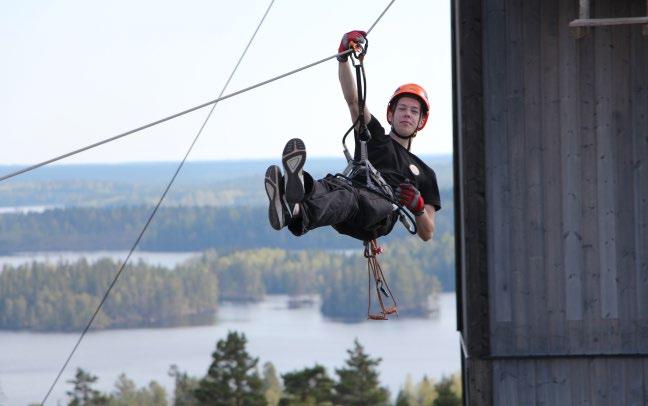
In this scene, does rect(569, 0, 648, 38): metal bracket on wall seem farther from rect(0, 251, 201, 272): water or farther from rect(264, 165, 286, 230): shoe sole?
rect(0, 251, 201, 272): water

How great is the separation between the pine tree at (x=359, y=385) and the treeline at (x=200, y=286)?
52349 millimetres

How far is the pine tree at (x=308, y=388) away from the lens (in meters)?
21.2

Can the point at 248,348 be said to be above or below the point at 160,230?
below

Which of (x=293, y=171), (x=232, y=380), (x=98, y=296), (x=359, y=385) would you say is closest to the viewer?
(x=293, y=171)

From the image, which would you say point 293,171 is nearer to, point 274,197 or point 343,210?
Answer: point 274,197

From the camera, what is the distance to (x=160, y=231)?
9719 cm

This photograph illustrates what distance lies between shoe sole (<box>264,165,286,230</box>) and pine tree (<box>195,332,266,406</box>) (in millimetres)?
14632

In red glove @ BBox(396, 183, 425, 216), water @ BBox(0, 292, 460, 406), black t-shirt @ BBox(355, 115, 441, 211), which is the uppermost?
black t-shirt @ BBox(355, 115, 441, 211)

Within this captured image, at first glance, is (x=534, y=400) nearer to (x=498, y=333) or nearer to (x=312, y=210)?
(x=498, y=333)

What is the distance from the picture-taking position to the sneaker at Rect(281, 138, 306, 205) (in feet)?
21.8

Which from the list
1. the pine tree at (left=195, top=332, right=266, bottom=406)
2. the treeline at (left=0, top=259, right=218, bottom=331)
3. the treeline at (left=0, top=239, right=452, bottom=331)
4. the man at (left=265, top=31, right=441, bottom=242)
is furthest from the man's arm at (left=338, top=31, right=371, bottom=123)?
the treeline at (left=0, top=239, right=452, bottom=331)

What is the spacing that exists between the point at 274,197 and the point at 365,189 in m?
0.85

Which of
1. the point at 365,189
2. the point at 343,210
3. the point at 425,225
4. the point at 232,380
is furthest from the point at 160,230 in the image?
the point at 343,210

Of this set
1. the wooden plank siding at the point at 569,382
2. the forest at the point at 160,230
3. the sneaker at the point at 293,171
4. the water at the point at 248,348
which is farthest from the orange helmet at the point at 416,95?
the forest at the point at 160,230
